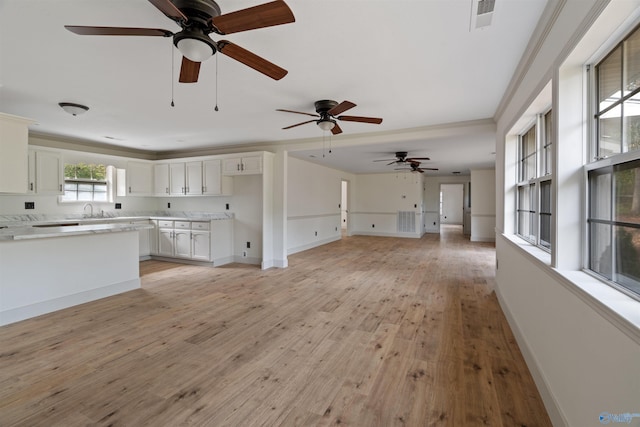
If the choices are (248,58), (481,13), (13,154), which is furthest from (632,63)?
(13,154)

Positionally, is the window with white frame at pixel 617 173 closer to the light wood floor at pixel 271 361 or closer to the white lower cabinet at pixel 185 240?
the light wood floor at pixel 271 361

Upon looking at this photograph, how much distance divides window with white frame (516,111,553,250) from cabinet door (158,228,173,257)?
6137 mm

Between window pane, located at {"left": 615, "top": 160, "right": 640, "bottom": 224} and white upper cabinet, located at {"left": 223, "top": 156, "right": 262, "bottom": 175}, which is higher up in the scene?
white upper cabinet, located at {"left": 223, "top": 156, "right": 262, "bottom": 175}

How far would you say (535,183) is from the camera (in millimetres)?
2697

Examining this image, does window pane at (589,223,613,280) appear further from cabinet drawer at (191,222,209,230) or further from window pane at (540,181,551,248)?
cabinet drawer at (191,222,209,230)

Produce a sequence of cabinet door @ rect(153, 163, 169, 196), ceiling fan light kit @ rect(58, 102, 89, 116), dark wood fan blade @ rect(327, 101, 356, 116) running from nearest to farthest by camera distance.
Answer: dark wood fan blade @ rect(327, 101, 356, 116) → ceiling fan light kit @ rect(58, 102, 89, 116) → cabinet door @ rect(153, 163, 169, 196)

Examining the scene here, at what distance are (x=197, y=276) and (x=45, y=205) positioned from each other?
10.5 feet

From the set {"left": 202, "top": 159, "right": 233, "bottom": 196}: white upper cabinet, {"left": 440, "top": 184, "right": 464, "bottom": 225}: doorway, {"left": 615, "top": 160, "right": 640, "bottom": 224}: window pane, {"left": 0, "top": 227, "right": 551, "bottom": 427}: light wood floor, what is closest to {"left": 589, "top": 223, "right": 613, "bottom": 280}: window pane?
{"left": 615, "top": 160, "right": 640, "bottom": 224}: window pane

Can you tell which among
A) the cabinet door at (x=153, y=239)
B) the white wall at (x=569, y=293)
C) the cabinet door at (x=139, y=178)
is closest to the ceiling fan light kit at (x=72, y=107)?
the cabinet door at (x=139, y=178)

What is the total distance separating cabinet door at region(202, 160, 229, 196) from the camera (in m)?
5.96

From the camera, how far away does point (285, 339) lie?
272 cm

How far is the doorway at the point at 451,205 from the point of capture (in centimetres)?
1567

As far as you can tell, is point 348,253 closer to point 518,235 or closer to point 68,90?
point 518,235

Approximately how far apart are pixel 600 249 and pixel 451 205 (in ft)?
51.1
